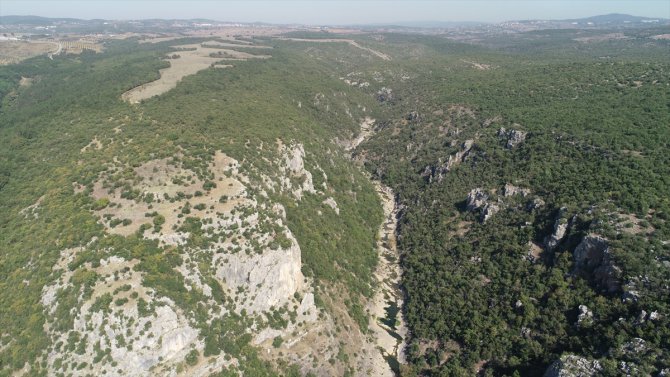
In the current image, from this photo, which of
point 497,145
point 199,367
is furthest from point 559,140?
point 199,367

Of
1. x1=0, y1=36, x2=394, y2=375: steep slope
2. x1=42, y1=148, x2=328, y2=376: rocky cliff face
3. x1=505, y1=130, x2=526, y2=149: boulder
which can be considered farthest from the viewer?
x1=505, y1=130, x2=526, y2=149: boulder

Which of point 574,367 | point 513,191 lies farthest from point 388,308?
point 513,191

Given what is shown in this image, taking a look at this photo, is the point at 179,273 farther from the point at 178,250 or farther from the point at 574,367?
the point at 574,367

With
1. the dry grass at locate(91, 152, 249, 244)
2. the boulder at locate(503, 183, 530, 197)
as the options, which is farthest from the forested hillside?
the dry grass at locate(91, 152, 249, 244)

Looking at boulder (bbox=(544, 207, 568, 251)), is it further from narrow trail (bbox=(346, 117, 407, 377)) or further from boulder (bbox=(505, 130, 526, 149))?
boulder (bbox=(505, 130, 526, 149))

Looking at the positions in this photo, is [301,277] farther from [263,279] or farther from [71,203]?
[71,203]

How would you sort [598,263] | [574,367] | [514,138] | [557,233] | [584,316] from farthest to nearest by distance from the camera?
[514,138] → [557,233] → [598,263] → [584,316] → [574,367]

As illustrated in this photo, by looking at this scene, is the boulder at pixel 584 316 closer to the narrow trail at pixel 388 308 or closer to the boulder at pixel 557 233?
the boulder at pixel 557 233

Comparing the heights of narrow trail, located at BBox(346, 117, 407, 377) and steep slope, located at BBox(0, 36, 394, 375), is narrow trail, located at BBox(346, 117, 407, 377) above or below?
below

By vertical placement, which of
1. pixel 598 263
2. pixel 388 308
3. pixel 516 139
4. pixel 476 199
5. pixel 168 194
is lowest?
pixel 388 308
